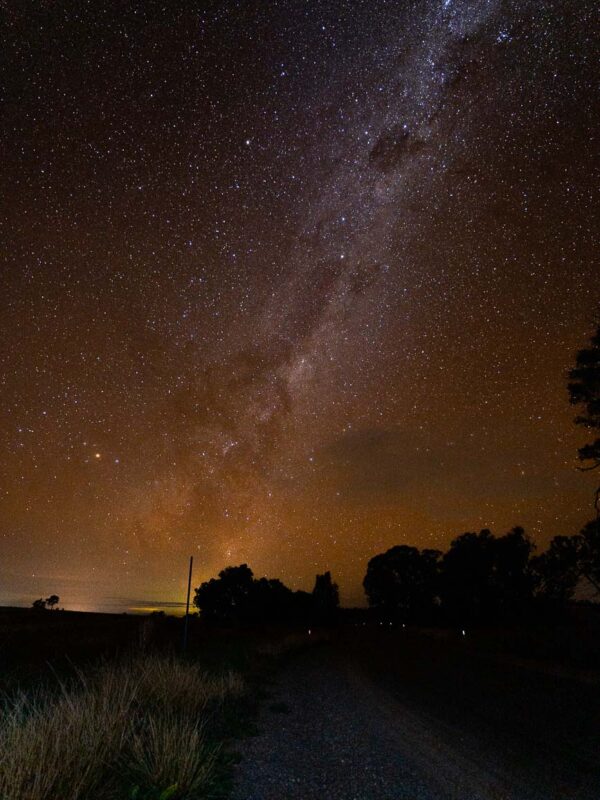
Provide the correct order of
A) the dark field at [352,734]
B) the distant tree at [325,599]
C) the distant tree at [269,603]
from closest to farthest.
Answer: the dark field at [352,734]
the distant tree at [269,603]
the distant tree at [325,599]

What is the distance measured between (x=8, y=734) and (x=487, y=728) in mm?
9246

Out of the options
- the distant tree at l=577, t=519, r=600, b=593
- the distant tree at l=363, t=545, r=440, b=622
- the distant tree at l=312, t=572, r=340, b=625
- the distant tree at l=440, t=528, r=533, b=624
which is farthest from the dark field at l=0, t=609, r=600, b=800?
the distant tree at l=312, t=572, r=340, b=625

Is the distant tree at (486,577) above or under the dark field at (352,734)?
above

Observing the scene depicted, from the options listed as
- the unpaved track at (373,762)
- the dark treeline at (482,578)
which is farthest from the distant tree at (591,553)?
the unpaved track at (373,762)

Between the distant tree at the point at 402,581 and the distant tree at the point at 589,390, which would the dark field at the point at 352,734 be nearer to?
the distant tree at the point at 589,390

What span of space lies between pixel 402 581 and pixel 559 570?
6272cm

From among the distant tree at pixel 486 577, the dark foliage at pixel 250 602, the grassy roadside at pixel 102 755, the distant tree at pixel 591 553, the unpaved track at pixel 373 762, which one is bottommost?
the unpaved track at pixel 373 762

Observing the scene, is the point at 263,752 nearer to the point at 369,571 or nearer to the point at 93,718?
the point at 93,718

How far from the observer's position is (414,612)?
87.2 m

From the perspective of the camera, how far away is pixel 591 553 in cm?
2428

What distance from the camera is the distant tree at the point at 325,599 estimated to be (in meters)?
96.2

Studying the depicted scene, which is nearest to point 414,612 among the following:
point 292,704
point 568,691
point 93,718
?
point 568,691

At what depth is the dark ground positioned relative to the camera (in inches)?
268

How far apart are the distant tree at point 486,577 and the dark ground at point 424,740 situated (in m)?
32.3
